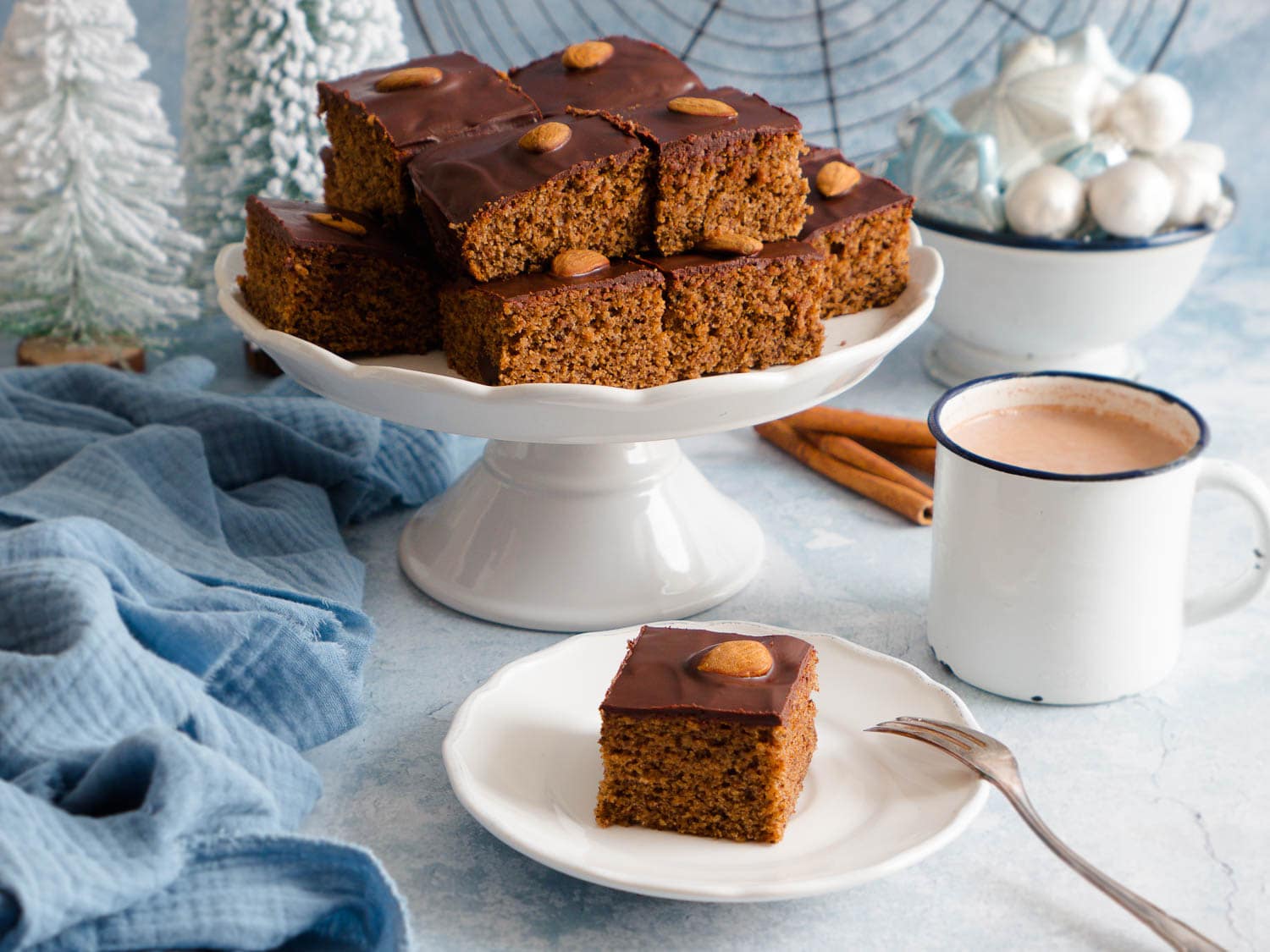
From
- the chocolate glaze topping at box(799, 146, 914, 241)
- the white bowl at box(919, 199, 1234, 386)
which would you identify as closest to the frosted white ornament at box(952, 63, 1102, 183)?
the white bowl at box(919, 199, 1234, 386)

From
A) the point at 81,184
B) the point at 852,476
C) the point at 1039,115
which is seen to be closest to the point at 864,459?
the point at 852,476

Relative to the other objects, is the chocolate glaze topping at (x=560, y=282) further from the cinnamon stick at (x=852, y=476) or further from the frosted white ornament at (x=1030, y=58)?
the frosted white ornament at (x=1030, y=58)

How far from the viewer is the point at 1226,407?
1688mm

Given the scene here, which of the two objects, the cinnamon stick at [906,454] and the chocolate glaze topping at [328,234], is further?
the cinnamon stick at [906,454]

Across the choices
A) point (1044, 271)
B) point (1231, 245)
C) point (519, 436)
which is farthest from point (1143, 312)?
point (519, 436)

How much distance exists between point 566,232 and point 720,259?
0.43 feet

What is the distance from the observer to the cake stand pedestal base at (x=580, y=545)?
1248 millimetres

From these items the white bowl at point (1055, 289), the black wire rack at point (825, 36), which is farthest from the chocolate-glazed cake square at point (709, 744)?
the black wire rack at point (825, 36)

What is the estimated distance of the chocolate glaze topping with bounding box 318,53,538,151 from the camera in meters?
1.21

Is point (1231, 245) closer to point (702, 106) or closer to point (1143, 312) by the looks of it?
point (1143, 312)

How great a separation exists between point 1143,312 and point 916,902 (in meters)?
0.94

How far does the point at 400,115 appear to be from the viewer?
1229 mm

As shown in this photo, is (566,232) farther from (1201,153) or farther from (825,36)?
(825,36)

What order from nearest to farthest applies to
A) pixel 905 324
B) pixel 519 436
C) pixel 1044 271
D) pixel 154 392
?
pixel 519 436 → pixel 905 324 → pixel 154 392 → pixel 1044 271
